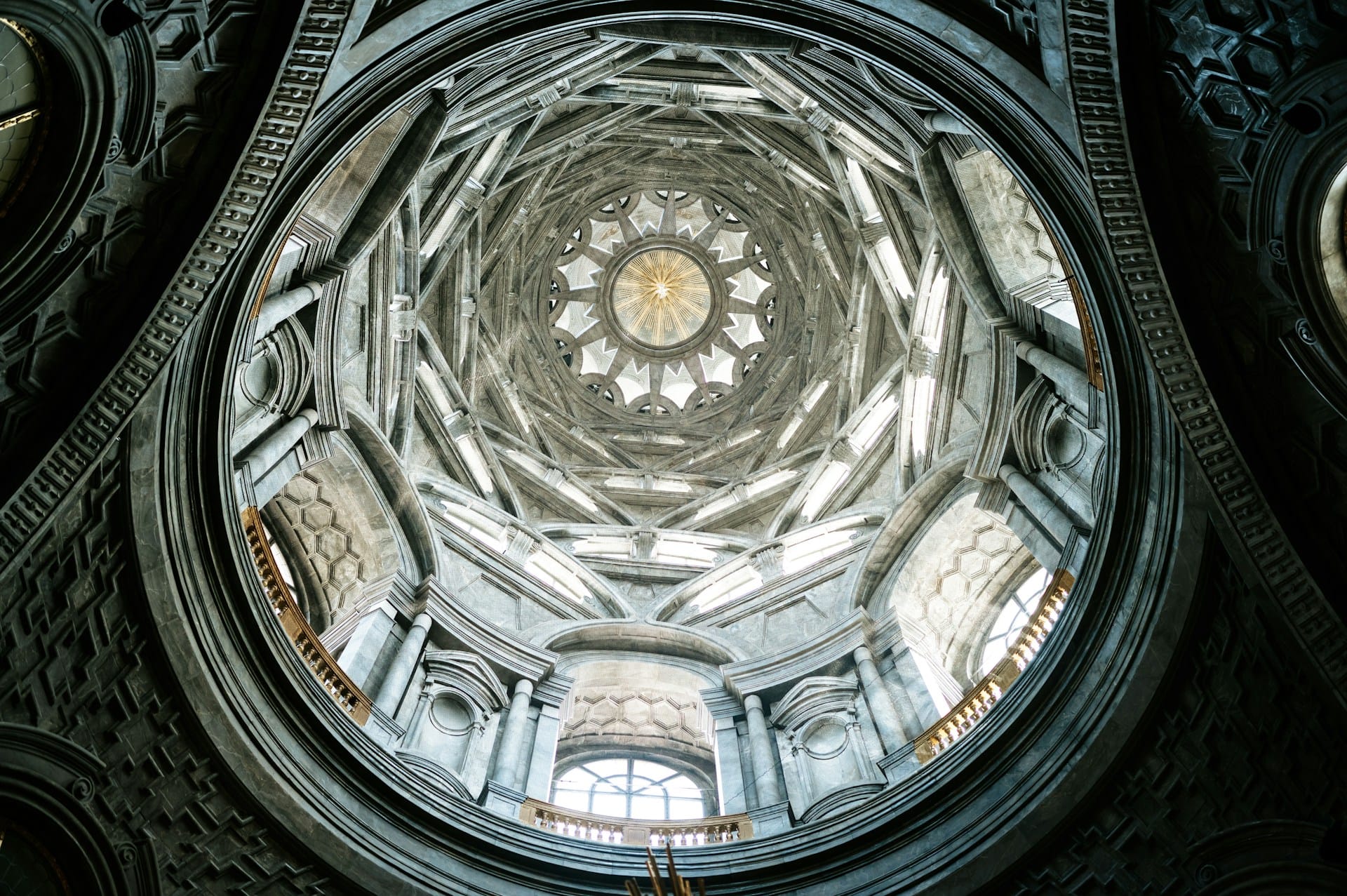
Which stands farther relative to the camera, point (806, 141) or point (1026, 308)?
point (806, 141)

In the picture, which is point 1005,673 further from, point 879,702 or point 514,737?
point 514,737

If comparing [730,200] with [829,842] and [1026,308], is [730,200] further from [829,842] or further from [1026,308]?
[829,842]

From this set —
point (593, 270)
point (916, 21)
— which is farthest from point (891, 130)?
point (593, 270)

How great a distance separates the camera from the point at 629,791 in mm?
17406

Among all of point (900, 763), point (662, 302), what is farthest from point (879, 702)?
point (662, 302)

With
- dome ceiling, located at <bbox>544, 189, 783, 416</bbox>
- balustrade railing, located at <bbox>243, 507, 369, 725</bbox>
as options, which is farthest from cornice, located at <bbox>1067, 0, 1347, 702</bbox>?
dome ceiling, located at <bbox>544, 189, 783, 416</bbox>

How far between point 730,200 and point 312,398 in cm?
2015

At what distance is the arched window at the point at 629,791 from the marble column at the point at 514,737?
5.13 ft

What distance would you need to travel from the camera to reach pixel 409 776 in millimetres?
12023

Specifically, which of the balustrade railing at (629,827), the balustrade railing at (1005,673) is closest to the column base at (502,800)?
the balustrade railing at (629,827)

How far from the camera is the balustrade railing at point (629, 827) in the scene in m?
13.3

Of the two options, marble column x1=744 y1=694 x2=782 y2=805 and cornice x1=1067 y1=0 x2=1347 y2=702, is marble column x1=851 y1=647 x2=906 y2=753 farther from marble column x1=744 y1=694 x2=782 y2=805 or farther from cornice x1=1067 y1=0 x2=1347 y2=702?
cornice x1=1067 y1=0 x2=1347 y2=702

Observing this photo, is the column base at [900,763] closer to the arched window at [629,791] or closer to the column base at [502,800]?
the arched window at [629,791]

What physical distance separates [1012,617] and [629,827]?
7817 millimetres
